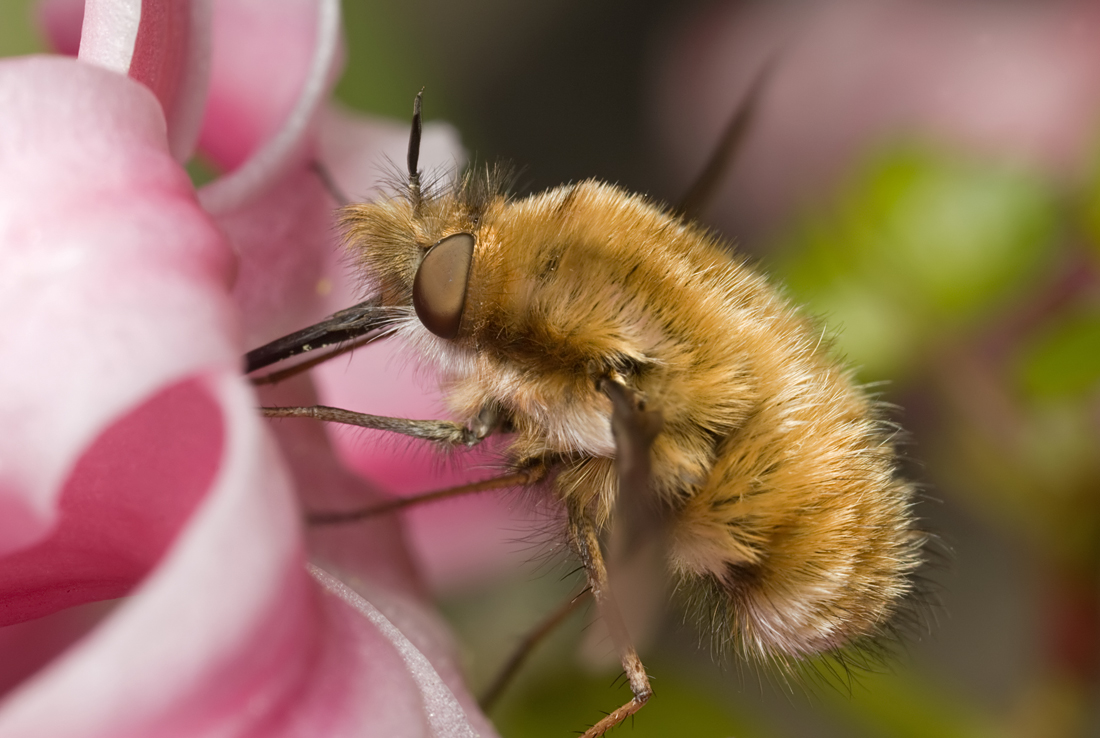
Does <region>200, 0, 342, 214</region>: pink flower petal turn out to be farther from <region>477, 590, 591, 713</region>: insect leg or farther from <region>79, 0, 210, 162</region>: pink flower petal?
<region>477, 590, 591, 713</region>: insect leg

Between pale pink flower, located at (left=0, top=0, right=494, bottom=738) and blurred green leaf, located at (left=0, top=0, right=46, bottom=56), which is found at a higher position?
pale pink flower, located at (left=0, top=0, right=494, bottom=738)

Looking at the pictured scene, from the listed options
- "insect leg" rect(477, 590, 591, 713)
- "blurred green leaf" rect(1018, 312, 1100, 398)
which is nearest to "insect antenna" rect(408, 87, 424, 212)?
"insect leg" rect(477, 590, 591, 713)

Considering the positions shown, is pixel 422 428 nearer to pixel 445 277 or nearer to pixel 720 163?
pixel 445 277

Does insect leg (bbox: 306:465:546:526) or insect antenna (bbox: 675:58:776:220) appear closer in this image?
insect leg (bbox: 306:465:546:526)

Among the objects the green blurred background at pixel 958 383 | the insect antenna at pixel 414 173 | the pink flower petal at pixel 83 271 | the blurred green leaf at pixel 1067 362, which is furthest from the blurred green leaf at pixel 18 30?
the blurred green leaf at pixel 1067 362

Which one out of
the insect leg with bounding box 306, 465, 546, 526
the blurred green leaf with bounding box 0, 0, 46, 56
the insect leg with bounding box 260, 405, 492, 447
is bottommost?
the blurred green leaf with bounding box 0, 0, 46, 56

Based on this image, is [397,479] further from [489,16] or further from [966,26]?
[489,16]
